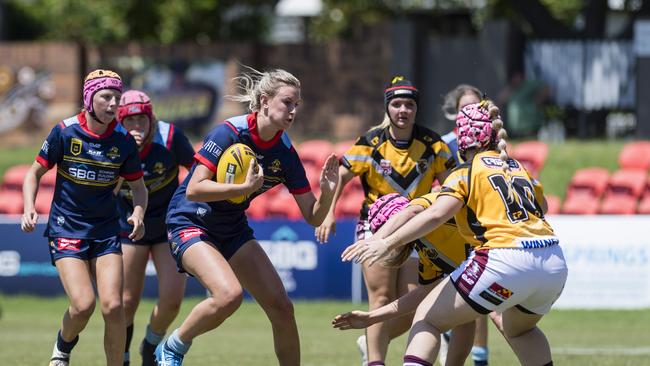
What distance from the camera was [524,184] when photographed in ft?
21.4

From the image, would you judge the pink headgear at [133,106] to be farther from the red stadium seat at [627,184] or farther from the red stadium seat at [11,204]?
the red stadium seat at [11,204]

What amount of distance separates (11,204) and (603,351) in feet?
34.7

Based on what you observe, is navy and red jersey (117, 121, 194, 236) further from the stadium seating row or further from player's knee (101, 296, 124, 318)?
the stadium seating row

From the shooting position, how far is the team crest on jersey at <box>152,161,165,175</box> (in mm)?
8984

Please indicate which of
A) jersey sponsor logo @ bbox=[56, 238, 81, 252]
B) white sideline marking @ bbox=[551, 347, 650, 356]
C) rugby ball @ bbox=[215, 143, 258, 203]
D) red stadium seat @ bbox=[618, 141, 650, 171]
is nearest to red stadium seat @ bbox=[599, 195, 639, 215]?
red stadium seat @ bbox=[618, 141, 650, 171]

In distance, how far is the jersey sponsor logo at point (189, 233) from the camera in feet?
24.7

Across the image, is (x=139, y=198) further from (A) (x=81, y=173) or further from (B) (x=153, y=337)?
(B) (x=153, y=337)

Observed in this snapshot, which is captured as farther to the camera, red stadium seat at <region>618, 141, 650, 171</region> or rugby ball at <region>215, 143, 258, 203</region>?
red stadium seat at <region>618, 141, 650, 171</region>

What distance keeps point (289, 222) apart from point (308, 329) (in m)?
2.34

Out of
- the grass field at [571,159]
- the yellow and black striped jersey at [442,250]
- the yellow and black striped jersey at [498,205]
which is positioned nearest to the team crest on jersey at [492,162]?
the yellow and black striped jersey at [498,205]

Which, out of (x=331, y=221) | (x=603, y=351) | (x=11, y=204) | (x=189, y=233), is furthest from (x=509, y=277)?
(x=11, y=204)

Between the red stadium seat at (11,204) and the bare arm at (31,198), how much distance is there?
10.7 metres

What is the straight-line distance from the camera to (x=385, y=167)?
8648mm

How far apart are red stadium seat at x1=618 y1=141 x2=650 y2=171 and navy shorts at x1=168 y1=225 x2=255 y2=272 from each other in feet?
36.6
